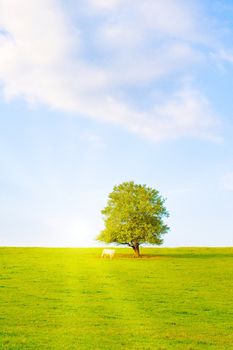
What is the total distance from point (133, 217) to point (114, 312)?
54.7m

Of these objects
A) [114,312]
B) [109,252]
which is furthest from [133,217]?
[114,312]

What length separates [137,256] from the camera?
3147 inches

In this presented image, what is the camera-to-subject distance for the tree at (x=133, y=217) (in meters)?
79.7

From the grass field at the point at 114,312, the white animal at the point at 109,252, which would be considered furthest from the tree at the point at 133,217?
the grass field at the point at 114,312

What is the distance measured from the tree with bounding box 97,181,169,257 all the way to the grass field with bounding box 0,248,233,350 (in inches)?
1352

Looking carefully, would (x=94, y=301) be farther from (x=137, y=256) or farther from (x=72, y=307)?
(x=137, y=256)

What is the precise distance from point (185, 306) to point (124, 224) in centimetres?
5096

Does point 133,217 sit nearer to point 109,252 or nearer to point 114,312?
point 109,252

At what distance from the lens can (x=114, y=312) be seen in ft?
87.6

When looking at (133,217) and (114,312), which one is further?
(133,217)

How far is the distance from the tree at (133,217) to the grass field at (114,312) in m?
34.3

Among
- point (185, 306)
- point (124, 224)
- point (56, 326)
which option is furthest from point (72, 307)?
point (124, 224)

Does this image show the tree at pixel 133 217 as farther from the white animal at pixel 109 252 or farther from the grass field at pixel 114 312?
the grass field at pixel 114 312

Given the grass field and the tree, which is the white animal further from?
the grass field
